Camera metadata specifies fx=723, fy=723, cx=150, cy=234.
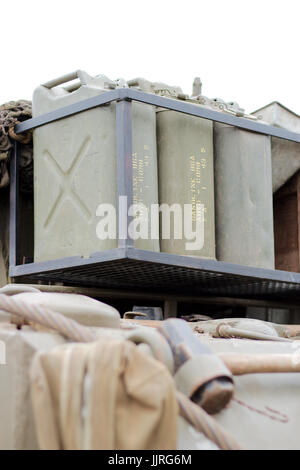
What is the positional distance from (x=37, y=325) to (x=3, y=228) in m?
3.02

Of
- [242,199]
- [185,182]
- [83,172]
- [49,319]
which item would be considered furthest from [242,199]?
[49,319]

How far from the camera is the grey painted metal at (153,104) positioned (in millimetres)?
3541

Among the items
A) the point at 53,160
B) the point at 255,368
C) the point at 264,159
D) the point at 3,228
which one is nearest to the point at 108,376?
the point at 255,368

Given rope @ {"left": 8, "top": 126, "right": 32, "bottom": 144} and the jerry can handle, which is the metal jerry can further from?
rope @ {"left": 8, "top": 126, "right": 32, "bottom": 144}

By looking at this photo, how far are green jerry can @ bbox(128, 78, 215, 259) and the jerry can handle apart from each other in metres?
0.25

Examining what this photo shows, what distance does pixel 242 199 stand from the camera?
3.83 metres

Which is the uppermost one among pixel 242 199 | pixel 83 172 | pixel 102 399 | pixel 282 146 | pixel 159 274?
pixel 282 146

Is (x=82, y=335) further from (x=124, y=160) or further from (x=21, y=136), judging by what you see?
(x=21, y=136)

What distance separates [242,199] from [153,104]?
2.30 ft

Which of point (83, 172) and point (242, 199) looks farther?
point (242, 199)

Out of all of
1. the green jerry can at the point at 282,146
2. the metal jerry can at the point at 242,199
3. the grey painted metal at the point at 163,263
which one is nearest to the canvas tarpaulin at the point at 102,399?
the grey painted metal at the point at 163,263

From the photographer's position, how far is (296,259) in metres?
4.38

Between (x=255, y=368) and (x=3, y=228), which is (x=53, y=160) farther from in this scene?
(x=255, y=368)

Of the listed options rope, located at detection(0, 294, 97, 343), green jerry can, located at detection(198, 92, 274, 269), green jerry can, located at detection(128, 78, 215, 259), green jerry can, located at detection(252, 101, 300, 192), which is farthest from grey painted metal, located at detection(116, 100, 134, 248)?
rope, located at detection(0, 294, 97, 343)
